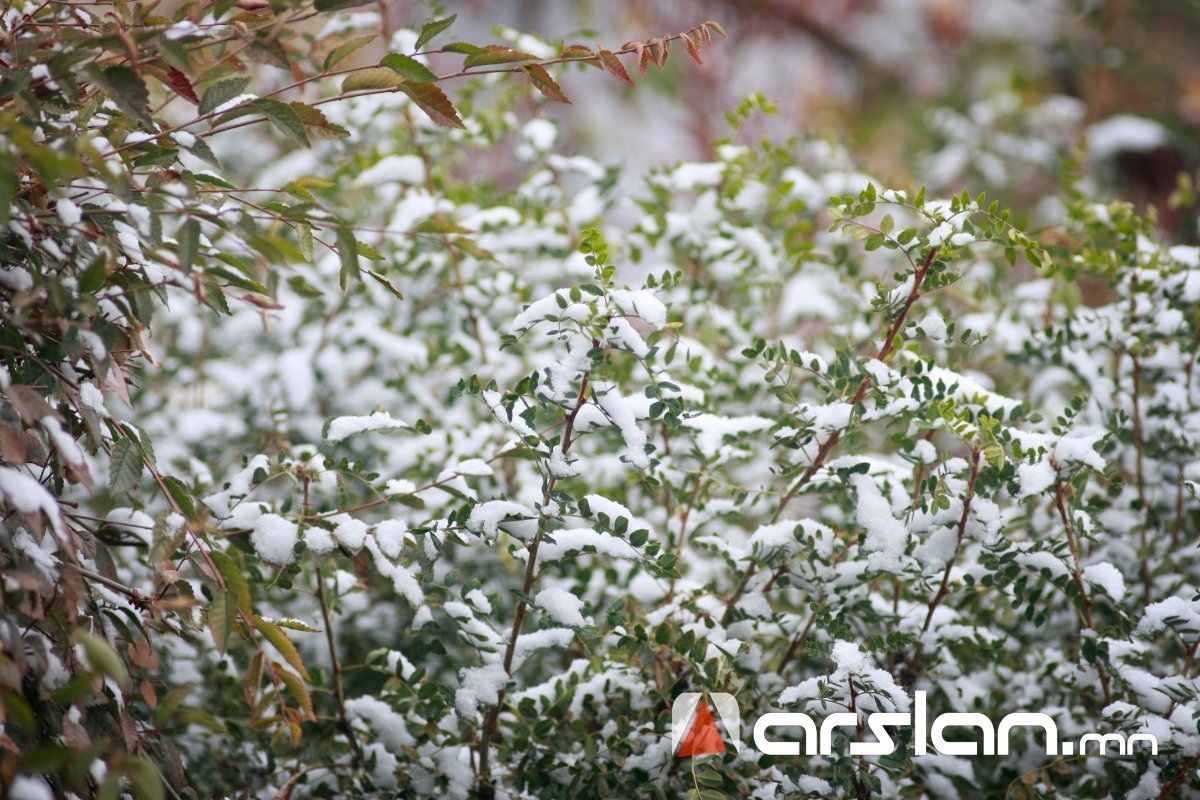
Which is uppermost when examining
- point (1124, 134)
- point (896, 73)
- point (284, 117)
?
point (896, 73)

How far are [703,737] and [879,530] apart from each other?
1.13ft

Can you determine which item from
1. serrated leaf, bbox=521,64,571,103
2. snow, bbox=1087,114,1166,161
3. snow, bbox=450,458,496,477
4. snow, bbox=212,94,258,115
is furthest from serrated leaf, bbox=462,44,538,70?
snow, bbox=1087,114,1166,161

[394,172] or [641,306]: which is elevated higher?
[394,172]

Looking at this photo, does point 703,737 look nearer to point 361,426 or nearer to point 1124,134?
point 361,426

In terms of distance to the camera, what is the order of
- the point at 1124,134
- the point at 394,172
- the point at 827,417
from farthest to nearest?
the point at 1124,134
the point at 394,172
the point at 827,417

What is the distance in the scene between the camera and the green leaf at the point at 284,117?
0.99 meters

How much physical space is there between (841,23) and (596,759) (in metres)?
4.55

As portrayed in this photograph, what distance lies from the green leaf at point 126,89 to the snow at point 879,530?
3.10 feet

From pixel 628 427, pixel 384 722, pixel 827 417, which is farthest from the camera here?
pixel 384 722

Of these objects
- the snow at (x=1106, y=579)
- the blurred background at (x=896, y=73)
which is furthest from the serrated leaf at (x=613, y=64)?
the blurred background at (x=896, y=73)

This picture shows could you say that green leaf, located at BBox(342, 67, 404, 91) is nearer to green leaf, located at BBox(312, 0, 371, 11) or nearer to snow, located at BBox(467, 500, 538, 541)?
green leaf, located at BBox(312, 0, 371, 11)

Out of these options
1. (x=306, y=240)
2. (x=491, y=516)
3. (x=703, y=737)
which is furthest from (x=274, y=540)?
(x=703, y=737)

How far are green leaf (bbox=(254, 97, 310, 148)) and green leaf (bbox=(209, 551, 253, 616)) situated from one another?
455mm

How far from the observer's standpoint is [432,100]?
1.03 meters
